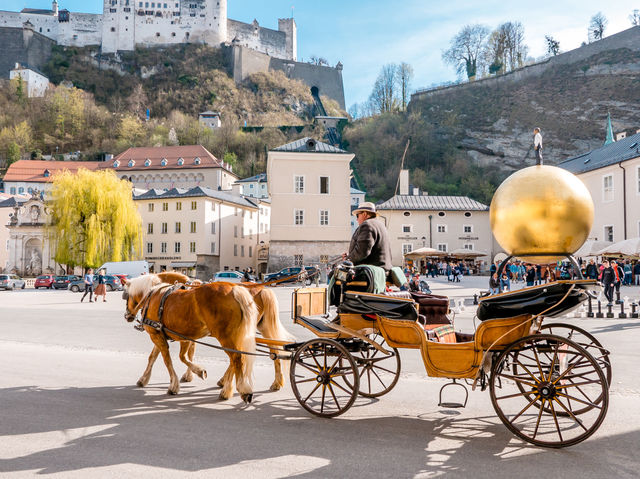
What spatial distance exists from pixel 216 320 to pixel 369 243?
211cm

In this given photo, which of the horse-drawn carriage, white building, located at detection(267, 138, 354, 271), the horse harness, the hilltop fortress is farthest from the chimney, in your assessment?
the hilltop fortress

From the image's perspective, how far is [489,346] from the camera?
5.35 meters

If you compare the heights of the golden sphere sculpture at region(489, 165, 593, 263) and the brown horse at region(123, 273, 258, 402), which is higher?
the golden sphere sculpture at region(489, 165, 593, 263)

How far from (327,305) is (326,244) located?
40.4 meters

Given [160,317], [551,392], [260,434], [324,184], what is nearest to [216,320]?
[160,317]

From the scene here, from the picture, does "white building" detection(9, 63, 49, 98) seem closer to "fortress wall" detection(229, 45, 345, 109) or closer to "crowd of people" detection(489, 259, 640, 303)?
"fortress wall" detection(229, 45, 345, 109)

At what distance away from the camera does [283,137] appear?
103m

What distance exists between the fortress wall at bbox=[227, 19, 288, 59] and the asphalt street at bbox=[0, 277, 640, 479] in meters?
130

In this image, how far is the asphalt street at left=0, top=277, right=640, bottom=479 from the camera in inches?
178

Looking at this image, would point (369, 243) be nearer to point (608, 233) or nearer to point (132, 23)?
point (608, 233)

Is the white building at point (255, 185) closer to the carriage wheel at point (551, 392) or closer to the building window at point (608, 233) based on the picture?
the building window at point (608, 233)

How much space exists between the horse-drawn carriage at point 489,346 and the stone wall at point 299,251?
131ft

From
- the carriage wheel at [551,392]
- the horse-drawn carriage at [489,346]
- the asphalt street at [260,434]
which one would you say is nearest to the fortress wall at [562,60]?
the asphalt street at [260,434]

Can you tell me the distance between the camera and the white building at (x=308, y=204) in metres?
47.1
